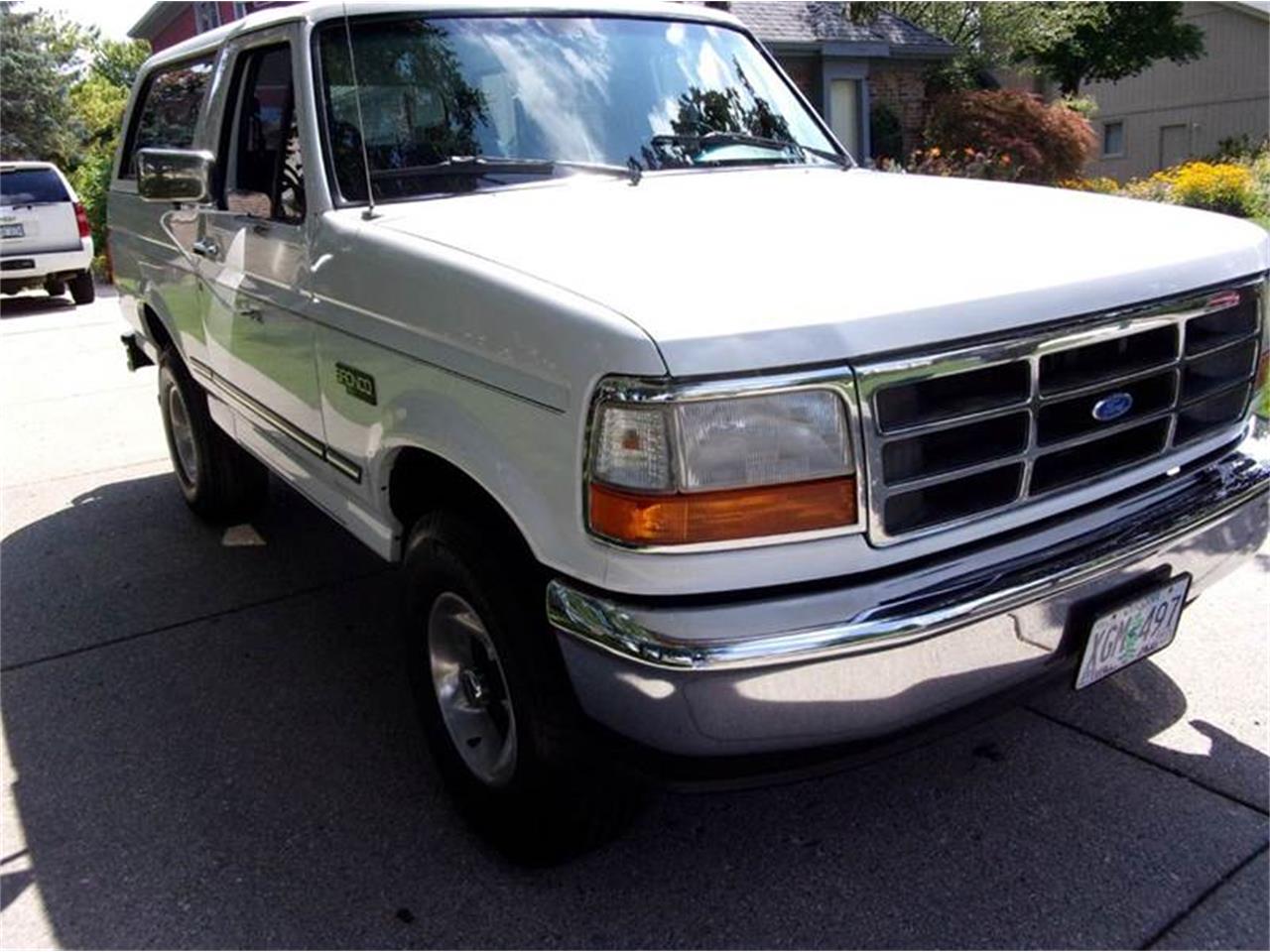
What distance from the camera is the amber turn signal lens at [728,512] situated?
2.02m

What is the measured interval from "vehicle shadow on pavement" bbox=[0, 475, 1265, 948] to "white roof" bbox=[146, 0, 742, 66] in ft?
6.90

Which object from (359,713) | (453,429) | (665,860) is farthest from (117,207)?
(665,860)

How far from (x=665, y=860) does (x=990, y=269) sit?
1600mm

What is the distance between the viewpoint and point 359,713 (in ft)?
11.5

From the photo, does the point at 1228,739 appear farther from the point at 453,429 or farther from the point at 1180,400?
the point at 453,429

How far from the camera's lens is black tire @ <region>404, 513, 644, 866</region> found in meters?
2.34

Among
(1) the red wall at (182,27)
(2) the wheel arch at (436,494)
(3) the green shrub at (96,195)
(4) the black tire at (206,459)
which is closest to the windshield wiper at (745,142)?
(2) the wheel arch at (436,494)

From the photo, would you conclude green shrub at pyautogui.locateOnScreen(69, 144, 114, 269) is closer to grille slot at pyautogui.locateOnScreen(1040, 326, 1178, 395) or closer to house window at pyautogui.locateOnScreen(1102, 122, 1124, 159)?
grille slot at pyautogui.locateOnScreen(1040, 326, 1178, 395)

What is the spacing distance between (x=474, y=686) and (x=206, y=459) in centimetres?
279

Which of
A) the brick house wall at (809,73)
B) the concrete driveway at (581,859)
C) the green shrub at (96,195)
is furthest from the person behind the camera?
the brick house wall at (809,73)

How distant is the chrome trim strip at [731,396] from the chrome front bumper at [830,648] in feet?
0.37

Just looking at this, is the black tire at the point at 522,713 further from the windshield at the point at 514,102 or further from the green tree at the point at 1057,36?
the green tree at the point at 1057,36

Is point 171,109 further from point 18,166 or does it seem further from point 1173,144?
point 1173,144

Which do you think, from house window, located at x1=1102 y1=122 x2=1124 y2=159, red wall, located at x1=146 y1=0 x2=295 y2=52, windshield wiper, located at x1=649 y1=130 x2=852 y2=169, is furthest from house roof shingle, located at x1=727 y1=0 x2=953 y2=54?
windshield wiper, located at x1=649 y1=130 x2=852 y2=169
